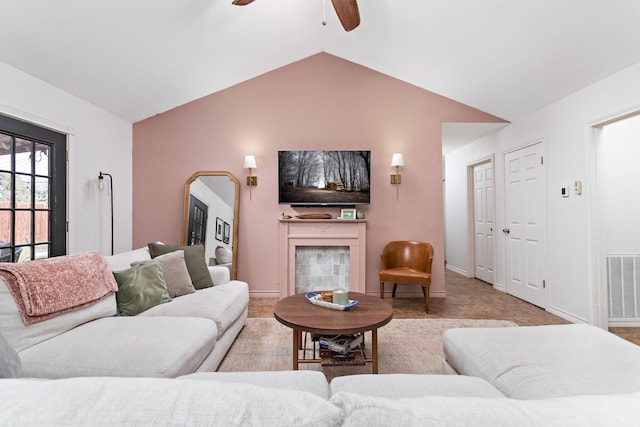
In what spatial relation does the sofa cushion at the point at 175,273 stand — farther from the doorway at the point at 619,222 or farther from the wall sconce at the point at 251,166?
the doorway at the point at 619,222

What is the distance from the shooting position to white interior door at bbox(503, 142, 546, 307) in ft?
12.0

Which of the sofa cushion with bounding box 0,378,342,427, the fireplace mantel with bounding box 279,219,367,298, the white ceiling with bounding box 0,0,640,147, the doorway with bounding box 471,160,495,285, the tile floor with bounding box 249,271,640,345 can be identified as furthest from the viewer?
the doorway with bounding box 471,160,495,285

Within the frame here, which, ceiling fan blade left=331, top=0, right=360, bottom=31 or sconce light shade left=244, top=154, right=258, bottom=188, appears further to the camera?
sconce light shade left=244, top=154, right=258, bottom=188

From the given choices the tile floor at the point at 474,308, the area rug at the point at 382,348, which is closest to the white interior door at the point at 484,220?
the tile floor at the point at 474,308

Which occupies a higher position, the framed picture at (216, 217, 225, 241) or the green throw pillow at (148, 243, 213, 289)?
the framed picture at (216, 217, 225, 241)

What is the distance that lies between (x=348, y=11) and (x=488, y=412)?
8.66 ft

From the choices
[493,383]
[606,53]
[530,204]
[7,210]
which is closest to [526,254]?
[530,204]

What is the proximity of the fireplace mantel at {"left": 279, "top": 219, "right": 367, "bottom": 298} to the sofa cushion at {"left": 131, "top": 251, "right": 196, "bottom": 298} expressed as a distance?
147 centimetres

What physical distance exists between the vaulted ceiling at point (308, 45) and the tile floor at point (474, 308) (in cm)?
230

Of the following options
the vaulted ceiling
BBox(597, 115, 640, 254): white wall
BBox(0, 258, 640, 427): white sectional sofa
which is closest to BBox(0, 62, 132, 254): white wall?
the vaulted ceiling

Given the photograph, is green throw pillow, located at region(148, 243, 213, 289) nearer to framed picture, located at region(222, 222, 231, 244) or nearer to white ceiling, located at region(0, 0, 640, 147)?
framed picture, located at region(222, 222, 231, 244)

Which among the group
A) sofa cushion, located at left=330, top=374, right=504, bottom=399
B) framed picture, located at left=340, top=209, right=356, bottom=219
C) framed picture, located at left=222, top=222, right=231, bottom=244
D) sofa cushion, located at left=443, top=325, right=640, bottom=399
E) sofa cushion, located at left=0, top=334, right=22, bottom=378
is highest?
framed picture, located at left=340, top=209, right=356, bottom=219

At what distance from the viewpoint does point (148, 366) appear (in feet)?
4.60

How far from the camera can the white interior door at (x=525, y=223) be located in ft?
12.0
